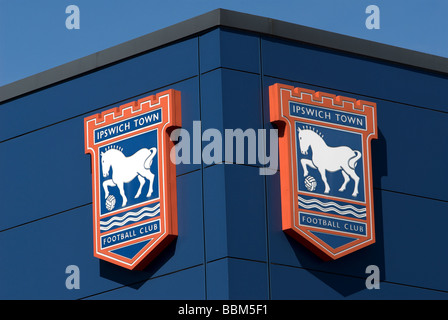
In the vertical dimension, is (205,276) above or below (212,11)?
below

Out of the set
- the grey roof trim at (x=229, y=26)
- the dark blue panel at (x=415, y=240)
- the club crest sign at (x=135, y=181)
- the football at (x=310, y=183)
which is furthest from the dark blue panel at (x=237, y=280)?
the grey roof trim at (x=229, y=26)

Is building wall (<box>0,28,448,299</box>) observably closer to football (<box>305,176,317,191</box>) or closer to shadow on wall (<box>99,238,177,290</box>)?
shadow on wall (<box>99,238,177,290</box>)

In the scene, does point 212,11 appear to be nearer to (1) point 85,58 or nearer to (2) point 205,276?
(1) point 85,58

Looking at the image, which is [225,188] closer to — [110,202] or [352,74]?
[110,202]

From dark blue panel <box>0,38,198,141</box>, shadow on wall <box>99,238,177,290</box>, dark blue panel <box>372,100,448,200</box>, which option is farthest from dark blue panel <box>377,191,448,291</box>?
dark blue panel <box>0,38,198,141</box>

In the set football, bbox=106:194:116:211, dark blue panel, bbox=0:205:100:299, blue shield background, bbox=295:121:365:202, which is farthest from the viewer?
dark blue panel, bbox=0:205:100:299

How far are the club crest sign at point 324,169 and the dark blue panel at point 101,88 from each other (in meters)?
1.84

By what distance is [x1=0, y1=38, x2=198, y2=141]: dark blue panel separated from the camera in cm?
2373

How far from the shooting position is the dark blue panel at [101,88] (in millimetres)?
23734

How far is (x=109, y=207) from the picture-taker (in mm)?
23469

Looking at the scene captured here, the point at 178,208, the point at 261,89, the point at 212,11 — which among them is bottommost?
the point at 178,208

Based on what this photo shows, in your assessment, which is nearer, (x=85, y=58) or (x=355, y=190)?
(x=355, y=190)

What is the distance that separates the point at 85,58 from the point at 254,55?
358 cm
